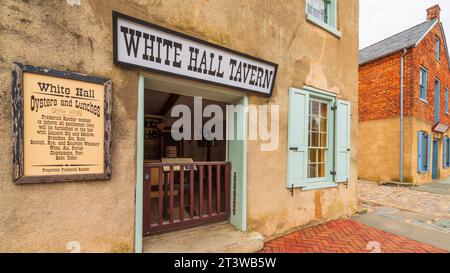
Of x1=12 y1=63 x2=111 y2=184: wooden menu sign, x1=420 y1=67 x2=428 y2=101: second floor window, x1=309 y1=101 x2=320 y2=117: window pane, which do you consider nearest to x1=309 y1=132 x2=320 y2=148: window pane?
x1=309 y1=101 x2=320 y2=117: window pane

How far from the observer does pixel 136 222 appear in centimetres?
251

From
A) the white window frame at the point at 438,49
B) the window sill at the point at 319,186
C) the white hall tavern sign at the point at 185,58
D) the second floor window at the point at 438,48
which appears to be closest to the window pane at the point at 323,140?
the window sill at the point at 319,186

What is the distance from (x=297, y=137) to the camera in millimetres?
3891

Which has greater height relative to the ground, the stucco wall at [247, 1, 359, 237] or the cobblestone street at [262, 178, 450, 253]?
the stucco wall at [247, 1, 359, 237]

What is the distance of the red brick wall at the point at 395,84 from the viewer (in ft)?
30.6

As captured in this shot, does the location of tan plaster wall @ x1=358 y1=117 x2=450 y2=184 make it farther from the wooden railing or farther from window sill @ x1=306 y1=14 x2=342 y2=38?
the wooden railing

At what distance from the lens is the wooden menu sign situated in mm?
1964

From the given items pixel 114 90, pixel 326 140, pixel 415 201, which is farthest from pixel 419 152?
pixel 114 90

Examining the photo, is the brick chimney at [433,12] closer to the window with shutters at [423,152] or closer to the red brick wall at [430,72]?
the red brick wall at [430,72]

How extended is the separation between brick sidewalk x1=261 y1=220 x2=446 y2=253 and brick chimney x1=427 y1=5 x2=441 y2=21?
1456cm

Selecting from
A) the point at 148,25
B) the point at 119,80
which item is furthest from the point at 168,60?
the point at 119,80

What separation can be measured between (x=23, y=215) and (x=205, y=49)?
2796 millimetres

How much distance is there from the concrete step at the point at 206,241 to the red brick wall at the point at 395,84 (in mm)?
10465
